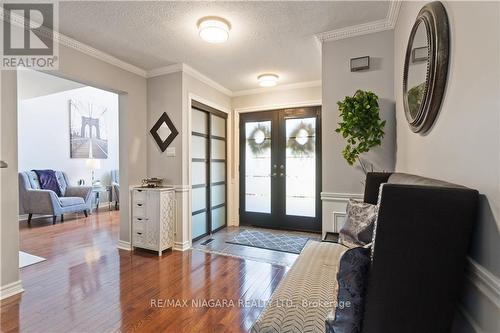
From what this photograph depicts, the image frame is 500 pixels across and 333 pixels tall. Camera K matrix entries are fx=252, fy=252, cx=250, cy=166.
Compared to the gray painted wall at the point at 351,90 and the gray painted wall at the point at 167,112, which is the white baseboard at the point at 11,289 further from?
the gray painted wall at the point at 351,90

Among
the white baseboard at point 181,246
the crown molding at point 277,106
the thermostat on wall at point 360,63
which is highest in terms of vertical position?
the crown molding at point 277,106

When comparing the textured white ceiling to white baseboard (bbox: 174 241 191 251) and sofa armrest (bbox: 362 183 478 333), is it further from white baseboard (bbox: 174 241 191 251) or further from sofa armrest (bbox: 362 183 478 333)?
white baseboard (bbox: 174 241 191 251)

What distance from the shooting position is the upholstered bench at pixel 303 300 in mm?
1065

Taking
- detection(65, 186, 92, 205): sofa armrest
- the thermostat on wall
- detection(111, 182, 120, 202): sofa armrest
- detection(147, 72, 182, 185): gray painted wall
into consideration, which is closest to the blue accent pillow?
the thermostat on wall

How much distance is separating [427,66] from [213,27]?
1.77 metres

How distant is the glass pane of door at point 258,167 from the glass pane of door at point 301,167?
0.36m

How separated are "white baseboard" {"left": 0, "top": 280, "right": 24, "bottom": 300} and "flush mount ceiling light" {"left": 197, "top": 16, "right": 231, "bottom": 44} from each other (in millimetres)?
2812

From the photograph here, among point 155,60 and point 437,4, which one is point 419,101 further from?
point 155,60

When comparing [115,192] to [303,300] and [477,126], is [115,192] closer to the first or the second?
[303,300]

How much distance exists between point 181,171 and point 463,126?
3056mm

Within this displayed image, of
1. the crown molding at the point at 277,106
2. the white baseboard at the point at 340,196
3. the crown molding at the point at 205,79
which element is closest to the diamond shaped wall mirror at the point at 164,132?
the crown molding at the point at 205,79

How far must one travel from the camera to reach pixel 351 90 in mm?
2510

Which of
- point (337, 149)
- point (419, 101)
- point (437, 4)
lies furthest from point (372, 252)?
point (337, 149)

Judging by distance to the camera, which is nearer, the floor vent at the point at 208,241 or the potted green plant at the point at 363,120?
the potted green plant at the point at 363,120
